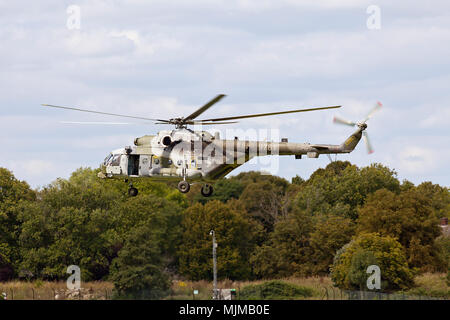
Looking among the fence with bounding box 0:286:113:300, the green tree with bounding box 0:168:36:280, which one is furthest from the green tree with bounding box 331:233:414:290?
the green tree with bounding box 0:168:36:280

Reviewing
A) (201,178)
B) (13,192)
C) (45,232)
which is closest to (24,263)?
(45,232)

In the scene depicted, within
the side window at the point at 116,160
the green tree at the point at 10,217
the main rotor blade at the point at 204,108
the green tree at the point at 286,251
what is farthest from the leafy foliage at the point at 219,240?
the main rotor blade at the point at 204,108

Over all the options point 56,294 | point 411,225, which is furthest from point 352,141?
point 411,225

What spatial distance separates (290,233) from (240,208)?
11719 mm

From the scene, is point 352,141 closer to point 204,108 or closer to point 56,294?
point 204,108

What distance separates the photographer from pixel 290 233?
478 ft

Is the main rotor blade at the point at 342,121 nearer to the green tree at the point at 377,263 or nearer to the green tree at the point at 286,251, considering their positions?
the green tree at the point at 377,263

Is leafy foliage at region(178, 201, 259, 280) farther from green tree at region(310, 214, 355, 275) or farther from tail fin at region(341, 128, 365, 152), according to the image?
tail fin at region(341, 128, 365, 152)

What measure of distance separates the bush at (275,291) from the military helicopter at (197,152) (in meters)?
47.0

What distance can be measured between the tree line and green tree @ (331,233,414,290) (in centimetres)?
13

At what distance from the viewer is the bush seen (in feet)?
380

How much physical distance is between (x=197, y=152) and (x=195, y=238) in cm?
7284
